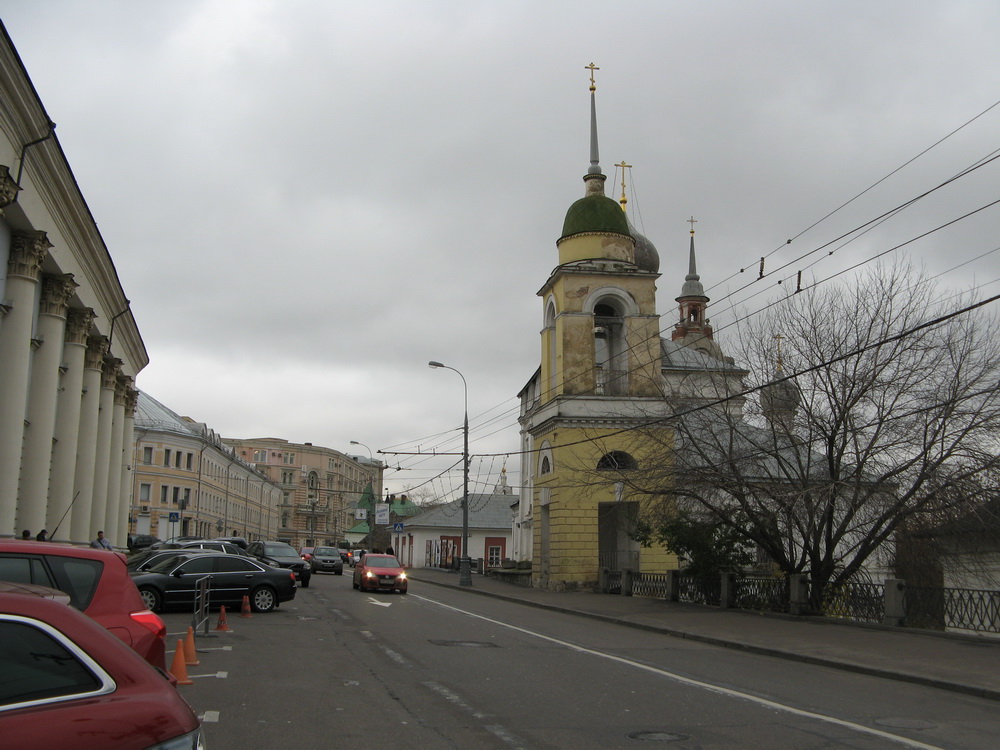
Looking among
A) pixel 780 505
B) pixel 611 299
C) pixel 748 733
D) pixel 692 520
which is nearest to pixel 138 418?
pixel 611 299

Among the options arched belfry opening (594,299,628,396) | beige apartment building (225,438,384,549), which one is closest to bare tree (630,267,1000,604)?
arched belfry opening (594,299,628,396)

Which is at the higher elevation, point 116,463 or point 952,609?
point 116,463

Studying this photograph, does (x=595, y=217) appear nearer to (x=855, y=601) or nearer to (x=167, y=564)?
(x=855, y=601)

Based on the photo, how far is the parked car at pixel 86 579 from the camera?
739 centimetres

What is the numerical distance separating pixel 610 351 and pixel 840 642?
25.4 metres

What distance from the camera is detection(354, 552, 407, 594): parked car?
3297 centimetres

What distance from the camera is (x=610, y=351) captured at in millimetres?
42469

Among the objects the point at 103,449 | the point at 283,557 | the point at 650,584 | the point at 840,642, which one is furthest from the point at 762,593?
the point at 103,449

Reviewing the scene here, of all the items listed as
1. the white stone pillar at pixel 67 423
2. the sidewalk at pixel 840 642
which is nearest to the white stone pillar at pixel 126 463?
the white stone pillar at pixel 67 423

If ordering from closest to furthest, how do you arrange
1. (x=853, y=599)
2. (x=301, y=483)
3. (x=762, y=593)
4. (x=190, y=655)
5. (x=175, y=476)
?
1. (x=190, y=655)
2. (x=853, y=599)
3. (x=762, y=593)
4. (x=175, y=476)
5. (x=301, y=483)

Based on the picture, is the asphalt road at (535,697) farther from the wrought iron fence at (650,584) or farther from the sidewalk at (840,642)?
the wrought iron fence at (650,584)

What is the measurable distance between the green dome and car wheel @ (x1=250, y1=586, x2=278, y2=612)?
23544 millimetres

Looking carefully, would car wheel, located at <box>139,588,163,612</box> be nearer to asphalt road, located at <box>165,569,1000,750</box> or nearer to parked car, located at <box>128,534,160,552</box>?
asphalt road, located at <box>165,569,1000,750</box>

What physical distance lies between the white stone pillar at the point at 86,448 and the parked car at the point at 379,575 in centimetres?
917
